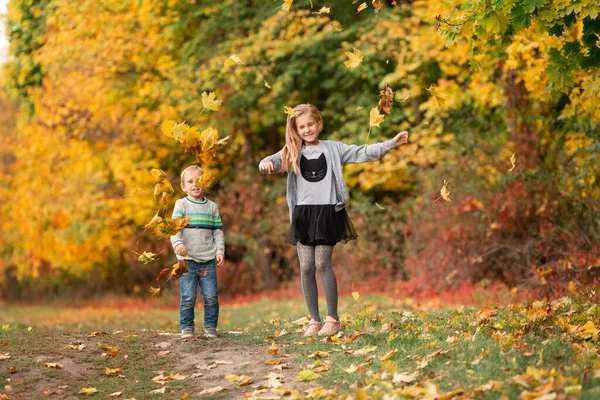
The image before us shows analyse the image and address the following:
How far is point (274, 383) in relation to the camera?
211 inches

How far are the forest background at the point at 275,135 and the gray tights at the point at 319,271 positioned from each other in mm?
4927

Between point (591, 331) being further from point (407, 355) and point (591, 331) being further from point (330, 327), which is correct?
point (330, 327)

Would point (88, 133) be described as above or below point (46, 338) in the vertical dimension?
above

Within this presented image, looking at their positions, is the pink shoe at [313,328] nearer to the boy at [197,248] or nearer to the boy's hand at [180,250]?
the boy at [197,248]

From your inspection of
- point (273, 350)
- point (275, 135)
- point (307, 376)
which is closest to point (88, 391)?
point (273, 350)

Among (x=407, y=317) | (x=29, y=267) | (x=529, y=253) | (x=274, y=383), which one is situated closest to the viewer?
(x=274, y=383)

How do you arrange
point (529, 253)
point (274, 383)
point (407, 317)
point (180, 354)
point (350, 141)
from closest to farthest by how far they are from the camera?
point (274, 383)
point (180, 354)
point (407, 317)
point (529, 253)
point (350, 141)

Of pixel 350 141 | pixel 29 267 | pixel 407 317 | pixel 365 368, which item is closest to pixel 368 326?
pixel 407 317

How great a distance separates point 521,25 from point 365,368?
3.13 meters

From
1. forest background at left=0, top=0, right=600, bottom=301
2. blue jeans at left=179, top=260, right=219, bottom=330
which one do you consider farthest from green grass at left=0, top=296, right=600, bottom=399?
forest background at left=0, top=0, right=600, bottom=301

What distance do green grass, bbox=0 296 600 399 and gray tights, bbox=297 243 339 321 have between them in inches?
12.1

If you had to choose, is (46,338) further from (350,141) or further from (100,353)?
(350,141)

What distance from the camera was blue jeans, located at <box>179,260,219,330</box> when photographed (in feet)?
23.1

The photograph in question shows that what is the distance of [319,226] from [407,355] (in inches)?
55.0
